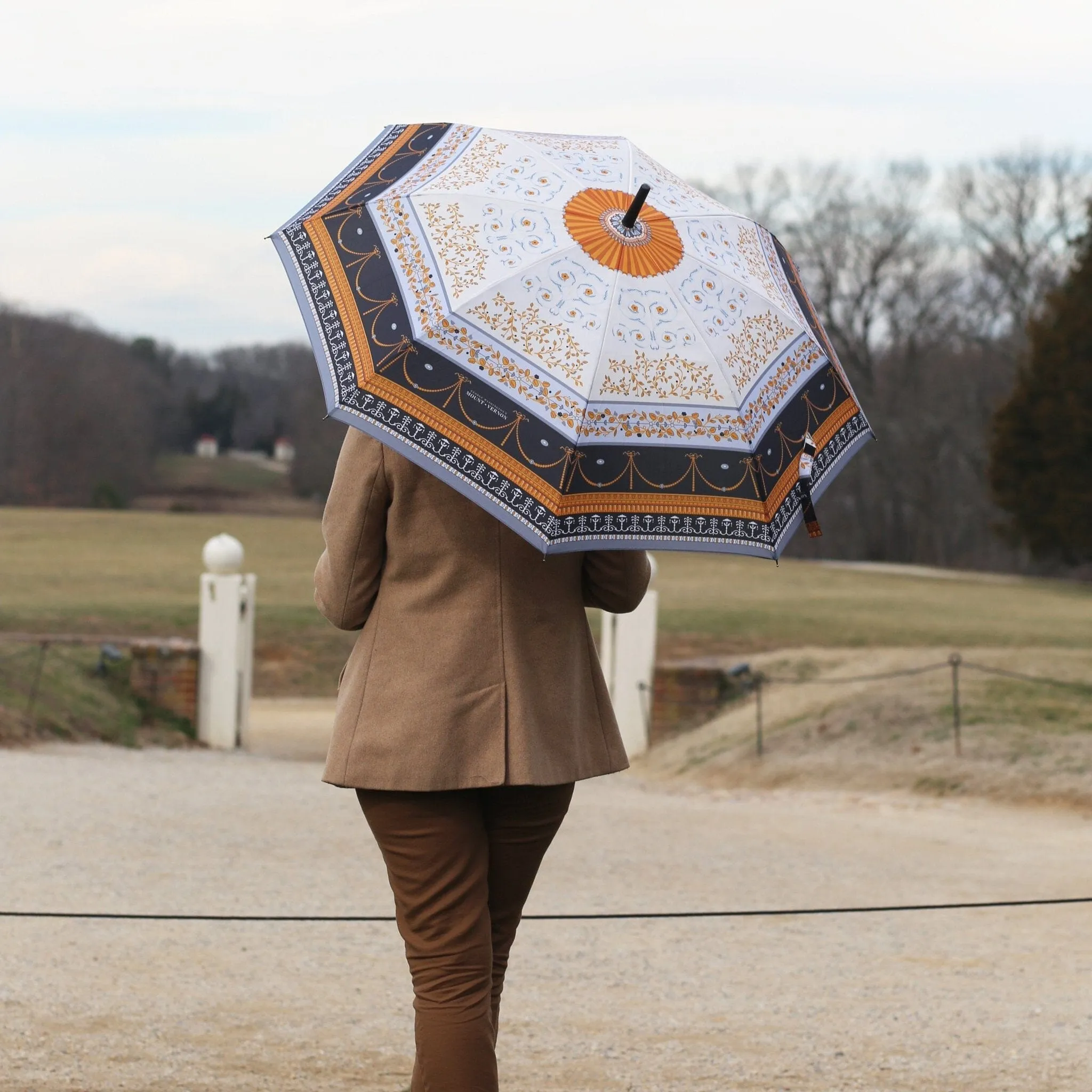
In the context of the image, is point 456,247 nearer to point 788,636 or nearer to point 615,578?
point 615,578

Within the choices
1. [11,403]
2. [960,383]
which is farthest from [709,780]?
[11,403]

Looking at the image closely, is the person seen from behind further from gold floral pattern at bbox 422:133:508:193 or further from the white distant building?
the white distant building

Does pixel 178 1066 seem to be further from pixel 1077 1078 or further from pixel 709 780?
pixel 709 780

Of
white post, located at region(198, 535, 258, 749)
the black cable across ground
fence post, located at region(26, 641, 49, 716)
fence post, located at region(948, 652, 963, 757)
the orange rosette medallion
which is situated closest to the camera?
the orange rosette medallion

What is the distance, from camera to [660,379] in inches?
119

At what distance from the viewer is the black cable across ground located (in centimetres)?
518

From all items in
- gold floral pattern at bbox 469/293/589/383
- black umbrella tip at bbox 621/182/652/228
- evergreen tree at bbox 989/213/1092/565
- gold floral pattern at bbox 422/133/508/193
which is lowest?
gold floral pattern at bbox 469/293/589/383

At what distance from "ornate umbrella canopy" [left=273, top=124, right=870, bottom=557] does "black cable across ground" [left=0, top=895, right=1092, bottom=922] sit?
1917mm

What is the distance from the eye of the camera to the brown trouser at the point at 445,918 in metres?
2.93

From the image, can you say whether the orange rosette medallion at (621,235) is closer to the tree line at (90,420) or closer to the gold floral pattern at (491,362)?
the gold floral pattern at (491,362)

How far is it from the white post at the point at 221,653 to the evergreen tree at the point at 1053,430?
11.7 metres

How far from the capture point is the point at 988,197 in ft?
169

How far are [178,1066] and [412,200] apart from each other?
249 centimetres

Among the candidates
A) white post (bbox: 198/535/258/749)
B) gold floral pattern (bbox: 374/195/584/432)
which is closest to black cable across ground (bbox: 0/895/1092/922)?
gold floral pattern (bbox: 374/195/584/432)
